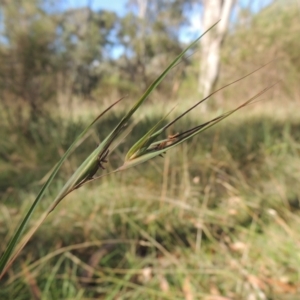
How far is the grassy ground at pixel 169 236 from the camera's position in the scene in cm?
83

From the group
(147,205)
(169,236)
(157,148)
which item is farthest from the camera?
(147,205)

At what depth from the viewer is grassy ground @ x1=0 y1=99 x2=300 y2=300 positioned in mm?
826

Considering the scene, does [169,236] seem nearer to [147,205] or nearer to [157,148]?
[147,205]

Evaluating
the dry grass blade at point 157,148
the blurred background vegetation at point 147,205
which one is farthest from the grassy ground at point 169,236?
the dry grass blade at point 157,148

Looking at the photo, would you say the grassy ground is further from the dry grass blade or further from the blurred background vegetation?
the dry grass blade

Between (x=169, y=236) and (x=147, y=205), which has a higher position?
(x=147, y=205)

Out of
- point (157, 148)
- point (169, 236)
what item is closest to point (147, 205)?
point (169, 236)

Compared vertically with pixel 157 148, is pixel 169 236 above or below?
above

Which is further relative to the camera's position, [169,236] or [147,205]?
[147,205]

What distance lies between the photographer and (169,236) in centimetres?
106

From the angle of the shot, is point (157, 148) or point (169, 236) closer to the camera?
point (157, 148)

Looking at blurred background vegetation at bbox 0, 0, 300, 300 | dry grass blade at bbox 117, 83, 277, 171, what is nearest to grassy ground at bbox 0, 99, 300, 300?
blurred background vegetation at bbox 0, 0, 300, 300

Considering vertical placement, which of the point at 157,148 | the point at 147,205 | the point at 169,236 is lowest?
the point at 157,148

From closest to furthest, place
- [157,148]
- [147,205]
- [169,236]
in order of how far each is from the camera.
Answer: [157,148] < [169,236] < [147,205]
